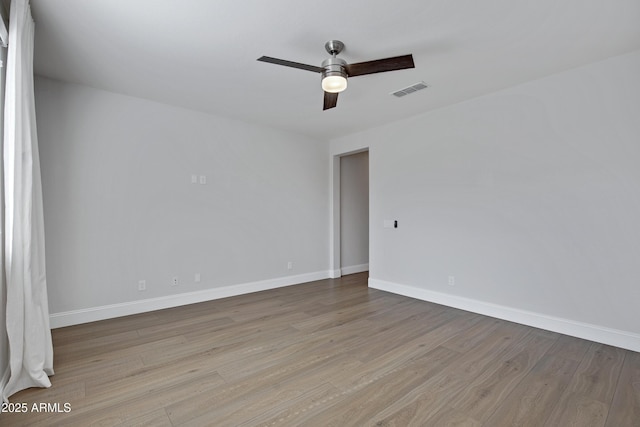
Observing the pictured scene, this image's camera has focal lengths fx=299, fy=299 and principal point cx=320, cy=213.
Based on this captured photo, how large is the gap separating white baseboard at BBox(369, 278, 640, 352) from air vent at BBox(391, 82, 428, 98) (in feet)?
8.86

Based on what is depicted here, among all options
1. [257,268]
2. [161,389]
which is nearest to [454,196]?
[257,268]

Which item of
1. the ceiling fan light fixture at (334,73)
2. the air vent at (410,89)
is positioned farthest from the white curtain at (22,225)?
the air vent at (410,89)

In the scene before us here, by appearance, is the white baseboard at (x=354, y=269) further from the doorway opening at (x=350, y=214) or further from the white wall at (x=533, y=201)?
the white wall at (x=533, y=201)

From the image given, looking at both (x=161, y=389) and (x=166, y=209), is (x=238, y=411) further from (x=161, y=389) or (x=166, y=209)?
(x=166, y=209)

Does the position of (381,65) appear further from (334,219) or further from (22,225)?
(334,219)

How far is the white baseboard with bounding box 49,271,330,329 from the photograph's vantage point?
3389 mm

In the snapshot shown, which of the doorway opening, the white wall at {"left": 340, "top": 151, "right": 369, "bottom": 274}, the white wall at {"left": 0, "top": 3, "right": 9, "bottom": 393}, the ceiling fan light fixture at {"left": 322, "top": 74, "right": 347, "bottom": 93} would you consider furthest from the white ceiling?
the white wall at {"left": 340, "top": 151, "right": 369, "bottom": 274}

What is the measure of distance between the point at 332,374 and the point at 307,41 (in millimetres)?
2757

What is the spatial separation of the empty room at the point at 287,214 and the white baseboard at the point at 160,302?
0.02 m

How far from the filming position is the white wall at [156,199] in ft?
11.1

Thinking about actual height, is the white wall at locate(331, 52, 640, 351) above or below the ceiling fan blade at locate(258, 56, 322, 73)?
below

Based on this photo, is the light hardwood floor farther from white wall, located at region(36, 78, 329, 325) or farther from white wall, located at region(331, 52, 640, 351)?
white wall, located at region(36, 78, 329, 325)

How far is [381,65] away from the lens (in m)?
2.45

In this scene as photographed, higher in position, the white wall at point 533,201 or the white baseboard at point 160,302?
the white wall at point 533,201
